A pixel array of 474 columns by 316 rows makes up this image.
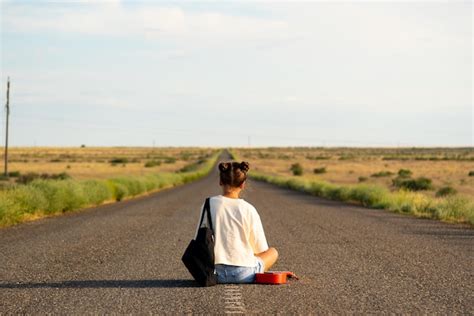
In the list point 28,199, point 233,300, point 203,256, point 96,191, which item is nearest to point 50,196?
point 28,199

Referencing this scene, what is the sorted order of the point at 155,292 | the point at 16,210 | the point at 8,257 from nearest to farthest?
the point at 155,292, the point at 8,257, the point at 16,210

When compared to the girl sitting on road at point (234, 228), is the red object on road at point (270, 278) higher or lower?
lower

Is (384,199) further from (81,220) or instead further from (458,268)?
(458,268)

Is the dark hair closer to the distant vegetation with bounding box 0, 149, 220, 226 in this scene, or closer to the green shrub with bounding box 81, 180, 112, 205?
the distant vegetation with bounding box 0, 149, 220, 226

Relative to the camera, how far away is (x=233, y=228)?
916cm

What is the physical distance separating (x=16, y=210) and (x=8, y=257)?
8.46 m

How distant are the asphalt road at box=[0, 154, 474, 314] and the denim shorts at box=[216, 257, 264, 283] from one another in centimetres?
10

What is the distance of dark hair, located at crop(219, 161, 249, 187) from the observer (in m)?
9.04

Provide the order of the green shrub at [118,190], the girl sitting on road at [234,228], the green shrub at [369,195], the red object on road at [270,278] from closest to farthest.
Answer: the girl sitting on road at [234,228]
the red object on road at [270,278]
the green shrub at [369,195]
the green shrub at [118,190]

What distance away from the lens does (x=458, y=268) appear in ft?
37.9

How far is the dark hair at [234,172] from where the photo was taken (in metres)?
9.04

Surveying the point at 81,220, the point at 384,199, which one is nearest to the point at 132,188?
the point at 384,199

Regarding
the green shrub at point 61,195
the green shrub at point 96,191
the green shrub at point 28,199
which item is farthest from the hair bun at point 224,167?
the green shrub at point 96,191

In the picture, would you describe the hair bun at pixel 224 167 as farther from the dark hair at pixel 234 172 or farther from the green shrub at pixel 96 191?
the green shrub at pixel 96 191
